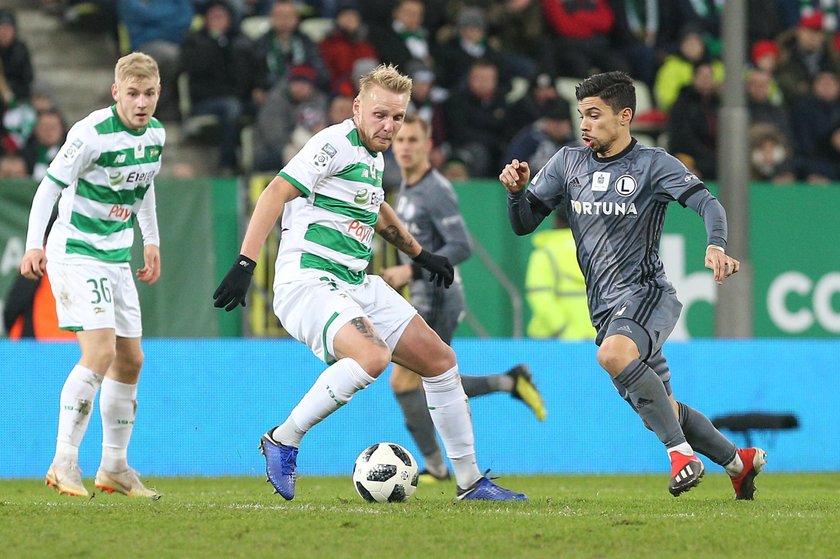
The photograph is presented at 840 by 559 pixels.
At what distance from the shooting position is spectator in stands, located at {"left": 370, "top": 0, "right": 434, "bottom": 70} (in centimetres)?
1587

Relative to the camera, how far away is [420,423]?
9.98 meters

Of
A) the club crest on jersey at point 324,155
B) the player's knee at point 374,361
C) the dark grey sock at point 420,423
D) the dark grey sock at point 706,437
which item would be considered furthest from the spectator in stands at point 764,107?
the player's knee at point 374,361

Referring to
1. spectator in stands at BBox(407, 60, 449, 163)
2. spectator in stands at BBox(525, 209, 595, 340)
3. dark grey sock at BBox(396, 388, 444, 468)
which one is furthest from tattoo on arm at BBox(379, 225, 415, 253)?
spectator in stands at BBox(407, 60, 449, 163)

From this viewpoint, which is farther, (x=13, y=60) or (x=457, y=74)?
(x=457, y=74)

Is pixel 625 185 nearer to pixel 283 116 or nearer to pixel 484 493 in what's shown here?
pixel 484 493

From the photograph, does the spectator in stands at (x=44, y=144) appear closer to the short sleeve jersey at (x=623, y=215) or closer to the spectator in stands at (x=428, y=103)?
the spectator in stands at (x=428, y=103)

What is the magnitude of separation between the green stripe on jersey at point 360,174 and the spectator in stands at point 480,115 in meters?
7.74

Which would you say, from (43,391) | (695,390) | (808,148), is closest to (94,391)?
(43,391)

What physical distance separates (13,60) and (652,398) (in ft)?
31.3

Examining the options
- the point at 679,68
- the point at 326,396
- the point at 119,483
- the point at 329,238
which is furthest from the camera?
the point at 679,68

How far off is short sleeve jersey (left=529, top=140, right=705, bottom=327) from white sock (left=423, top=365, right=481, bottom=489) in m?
0.80

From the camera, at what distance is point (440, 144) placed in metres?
15.2

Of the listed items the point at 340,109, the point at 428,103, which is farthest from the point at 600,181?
the point at 428,103

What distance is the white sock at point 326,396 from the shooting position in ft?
23.0
